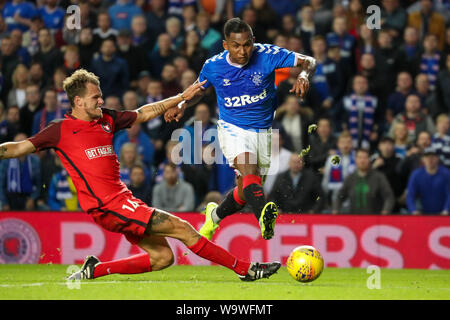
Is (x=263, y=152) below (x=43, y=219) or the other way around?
the other way around

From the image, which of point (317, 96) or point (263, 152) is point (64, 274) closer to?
point (263, 152)

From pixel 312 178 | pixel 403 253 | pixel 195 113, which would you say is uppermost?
pixel 195 113

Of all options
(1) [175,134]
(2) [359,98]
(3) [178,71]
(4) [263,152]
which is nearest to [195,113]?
(1) [175,134]

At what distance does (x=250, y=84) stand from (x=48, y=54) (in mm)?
6558

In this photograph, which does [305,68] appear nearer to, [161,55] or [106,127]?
[106,127]

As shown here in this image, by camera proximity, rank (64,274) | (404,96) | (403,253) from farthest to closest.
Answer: (404,96)
(403,253)
(64,274)

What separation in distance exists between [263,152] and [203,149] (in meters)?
3.32

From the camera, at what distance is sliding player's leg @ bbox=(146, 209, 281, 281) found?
749cm

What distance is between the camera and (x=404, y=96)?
13.1 metres

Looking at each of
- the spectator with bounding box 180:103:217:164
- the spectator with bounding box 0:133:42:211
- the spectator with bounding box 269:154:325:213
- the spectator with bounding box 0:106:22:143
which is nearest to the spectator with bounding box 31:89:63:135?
the spectator with bounding box 0:106:22:143

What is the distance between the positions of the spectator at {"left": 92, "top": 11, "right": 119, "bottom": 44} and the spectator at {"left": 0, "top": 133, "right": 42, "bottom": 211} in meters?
2.68

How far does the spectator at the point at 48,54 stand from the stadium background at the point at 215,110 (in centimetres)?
2

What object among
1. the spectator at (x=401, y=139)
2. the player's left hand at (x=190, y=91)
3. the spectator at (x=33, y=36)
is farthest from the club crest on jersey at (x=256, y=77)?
the spectator at (x=33, y=36)

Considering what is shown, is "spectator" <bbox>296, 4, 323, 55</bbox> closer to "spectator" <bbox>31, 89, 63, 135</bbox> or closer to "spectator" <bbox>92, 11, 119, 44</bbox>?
"spectator" <bbox>92, 11, 119, 44</bbox>
